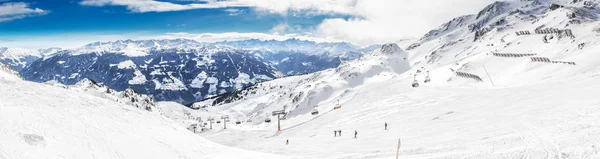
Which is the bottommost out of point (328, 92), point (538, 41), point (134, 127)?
point (328, 92)

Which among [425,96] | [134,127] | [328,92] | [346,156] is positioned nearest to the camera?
[134,127]

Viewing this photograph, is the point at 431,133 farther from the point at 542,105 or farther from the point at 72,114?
the point at 72,114

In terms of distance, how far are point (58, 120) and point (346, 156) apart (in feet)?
55.4

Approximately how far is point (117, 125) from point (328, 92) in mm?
168080

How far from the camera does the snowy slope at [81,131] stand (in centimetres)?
1498

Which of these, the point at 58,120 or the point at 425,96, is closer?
the point at 58,120

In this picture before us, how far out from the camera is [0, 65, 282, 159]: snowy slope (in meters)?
15.0

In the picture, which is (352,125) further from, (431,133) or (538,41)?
(538,41)

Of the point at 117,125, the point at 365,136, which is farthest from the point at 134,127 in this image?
the point at 365,136

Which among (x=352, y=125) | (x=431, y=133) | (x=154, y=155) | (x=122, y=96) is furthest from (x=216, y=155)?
(x=122, y=96)

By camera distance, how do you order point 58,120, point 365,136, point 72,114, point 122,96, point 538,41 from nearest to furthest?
point 58,120 → point 72,114 → point 365,136 → point 538,41 → point 122,96

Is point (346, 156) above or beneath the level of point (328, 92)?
above

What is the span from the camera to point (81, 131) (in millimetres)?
17609

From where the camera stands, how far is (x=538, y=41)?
310 ft
